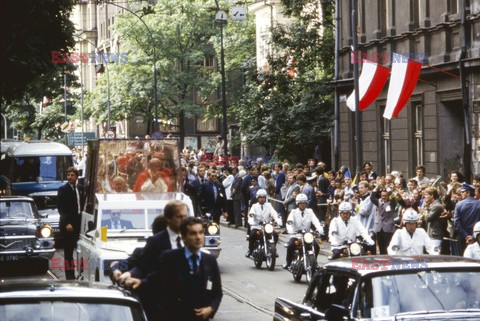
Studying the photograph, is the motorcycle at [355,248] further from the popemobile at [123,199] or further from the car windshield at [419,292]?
the car windshield at [419,292]

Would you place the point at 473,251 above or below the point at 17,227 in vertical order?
above

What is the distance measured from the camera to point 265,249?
2466 centimetres

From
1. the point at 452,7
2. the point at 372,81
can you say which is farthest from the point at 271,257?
the point at 452,7

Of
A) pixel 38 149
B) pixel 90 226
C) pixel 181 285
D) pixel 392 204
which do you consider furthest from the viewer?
pixel 38 149

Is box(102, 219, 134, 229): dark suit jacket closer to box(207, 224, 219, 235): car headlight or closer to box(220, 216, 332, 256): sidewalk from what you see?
box(207, 224, 219, 235): car headlight

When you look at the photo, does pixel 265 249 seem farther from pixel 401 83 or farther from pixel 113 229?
pixel 401 83

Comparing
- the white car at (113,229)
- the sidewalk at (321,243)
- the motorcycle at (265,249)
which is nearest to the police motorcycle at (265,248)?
the motorcycle at (265,249)

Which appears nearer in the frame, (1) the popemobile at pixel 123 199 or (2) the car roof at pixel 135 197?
→ (1) the popemobile at pixel 123 199

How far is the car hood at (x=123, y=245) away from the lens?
56.7 ft

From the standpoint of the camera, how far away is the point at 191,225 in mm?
9281

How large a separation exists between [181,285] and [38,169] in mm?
26006

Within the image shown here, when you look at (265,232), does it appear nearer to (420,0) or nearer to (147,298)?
(420,0)

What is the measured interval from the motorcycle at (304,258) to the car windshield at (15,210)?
5451 millimetres

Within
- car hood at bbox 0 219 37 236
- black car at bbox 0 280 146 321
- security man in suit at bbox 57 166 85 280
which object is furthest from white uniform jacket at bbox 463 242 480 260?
car hood at bbox 0 219 37 236
